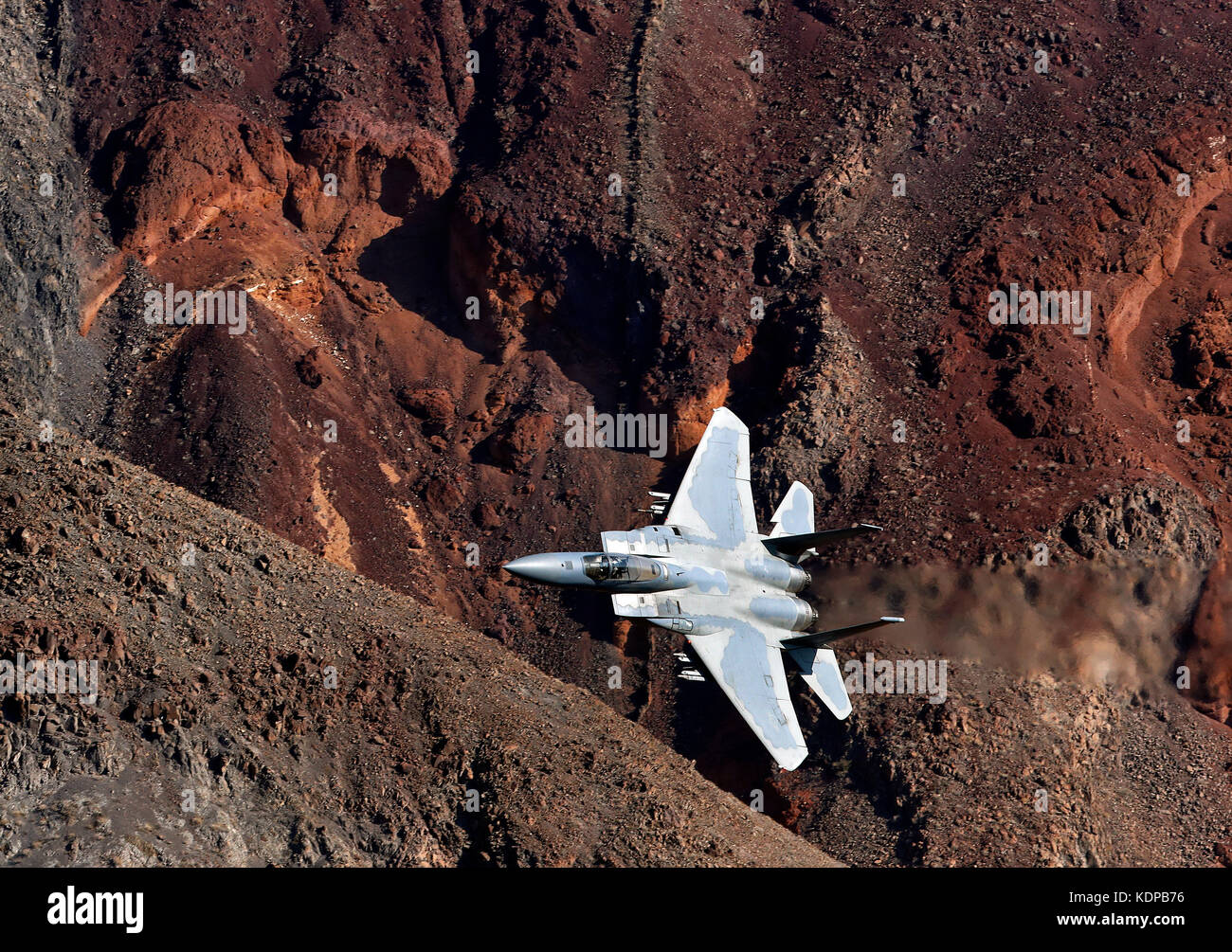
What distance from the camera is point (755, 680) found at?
169 feet

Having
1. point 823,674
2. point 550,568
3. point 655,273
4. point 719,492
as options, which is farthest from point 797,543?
point 655,273

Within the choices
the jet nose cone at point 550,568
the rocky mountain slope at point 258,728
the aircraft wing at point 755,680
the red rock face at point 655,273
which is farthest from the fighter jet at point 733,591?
the red rock face at point 655,273

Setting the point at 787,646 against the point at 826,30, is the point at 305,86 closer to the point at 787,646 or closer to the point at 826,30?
the point at 826,30

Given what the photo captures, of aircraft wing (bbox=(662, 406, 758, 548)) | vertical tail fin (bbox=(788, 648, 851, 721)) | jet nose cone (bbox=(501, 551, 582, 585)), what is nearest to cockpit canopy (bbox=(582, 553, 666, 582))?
jet nose cone (bbox=(501, 551, 582, 585))

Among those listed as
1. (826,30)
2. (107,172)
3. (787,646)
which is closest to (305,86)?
(107,172)

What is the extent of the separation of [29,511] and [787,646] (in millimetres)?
28003

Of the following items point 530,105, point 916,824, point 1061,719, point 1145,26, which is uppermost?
point 1145,26

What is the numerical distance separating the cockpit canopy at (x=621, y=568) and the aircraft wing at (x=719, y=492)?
15.2 ft

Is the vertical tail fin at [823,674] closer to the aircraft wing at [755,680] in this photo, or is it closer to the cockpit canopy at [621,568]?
the aircraft wing at [755,680]

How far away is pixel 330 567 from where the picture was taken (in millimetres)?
49125

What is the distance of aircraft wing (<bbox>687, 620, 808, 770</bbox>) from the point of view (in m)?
50.3

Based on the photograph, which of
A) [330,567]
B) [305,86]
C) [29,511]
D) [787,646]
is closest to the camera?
[29,511]

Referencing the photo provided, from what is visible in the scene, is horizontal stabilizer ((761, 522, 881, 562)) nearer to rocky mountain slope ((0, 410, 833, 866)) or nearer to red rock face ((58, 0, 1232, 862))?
red rock face ((58, 0, 1232, 862))

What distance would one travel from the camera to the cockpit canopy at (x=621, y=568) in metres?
46.3
